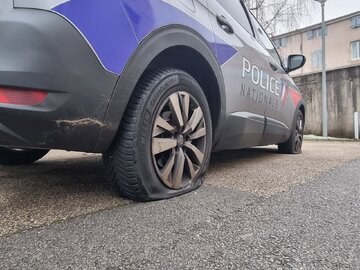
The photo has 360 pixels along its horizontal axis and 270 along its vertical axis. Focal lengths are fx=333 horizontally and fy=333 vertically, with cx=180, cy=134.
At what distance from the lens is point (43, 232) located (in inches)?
51.3

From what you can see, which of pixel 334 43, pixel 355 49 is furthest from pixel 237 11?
pixel 334 43

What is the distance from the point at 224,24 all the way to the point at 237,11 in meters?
0.61

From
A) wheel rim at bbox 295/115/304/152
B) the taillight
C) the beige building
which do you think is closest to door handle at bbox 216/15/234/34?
the taillight

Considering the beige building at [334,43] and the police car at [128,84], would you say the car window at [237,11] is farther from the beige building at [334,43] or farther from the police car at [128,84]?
the beige building at [334,43]

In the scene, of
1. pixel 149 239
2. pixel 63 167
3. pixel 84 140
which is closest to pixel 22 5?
pixel 84 140

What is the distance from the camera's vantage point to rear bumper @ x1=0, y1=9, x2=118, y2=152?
1.28m

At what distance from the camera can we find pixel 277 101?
3.46 meters

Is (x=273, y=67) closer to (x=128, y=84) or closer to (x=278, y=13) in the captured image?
(x=128, y=84)

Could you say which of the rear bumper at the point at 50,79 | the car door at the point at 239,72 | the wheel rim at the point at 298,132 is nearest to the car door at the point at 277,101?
the car door at the point at 239,72

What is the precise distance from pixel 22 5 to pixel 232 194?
145 centimetres

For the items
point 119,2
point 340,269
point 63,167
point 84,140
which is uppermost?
point 119,2

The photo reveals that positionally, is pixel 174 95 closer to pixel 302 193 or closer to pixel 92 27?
pixel 92 27

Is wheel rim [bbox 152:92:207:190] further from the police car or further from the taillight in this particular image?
the taillight

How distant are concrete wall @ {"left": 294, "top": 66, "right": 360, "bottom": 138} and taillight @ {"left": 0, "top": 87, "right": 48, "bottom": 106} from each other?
1166 cm
